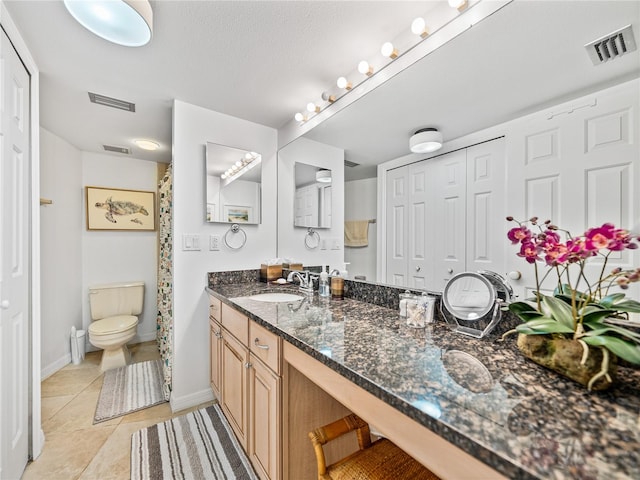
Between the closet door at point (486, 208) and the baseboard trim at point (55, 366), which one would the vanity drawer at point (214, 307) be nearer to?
the closet door at point (486, 208)

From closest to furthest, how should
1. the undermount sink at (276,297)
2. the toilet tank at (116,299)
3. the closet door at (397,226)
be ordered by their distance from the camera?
1. the closet door at (397,226)
2. the undermount sink at (276,297)
3. the toilet tank at (116,299)

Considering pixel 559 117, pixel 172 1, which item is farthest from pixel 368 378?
pixel 172 1

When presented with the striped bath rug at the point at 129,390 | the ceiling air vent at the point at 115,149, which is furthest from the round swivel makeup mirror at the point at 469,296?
the ceiling air vent at the point at 115,149

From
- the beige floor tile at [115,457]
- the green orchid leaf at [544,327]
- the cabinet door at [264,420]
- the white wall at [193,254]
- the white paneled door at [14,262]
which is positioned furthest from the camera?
the white wall at [193,254]

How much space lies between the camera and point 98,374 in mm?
2428

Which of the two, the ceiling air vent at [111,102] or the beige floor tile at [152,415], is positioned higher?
the ceiling air vent at [111,102]

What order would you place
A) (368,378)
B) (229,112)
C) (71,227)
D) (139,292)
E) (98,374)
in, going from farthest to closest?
(139,292), (71,227), (98,374), (229,112), (368,378)

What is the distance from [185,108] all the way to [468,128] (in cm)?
189

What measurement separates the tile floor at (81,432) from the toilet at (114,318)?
8.5 inches

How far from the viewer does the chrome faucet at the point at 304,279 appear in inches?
72.5

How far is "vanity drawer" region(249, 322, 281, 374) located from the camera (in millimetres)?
1067

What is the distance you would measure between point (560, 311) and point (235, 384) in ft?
4.85

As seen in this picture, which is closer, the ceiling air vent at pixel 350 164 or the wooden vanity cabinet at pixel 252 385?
the wooden vanity cabinet at pixel 252 385

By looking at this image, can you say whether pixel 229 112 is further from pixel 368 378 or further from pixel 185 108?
pixel 368 378
